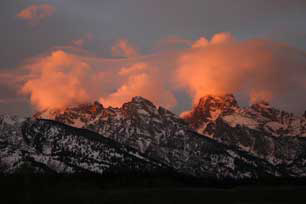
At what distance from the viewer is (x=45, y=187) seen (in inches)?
7569

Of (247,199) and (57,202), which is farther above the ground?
(247,199)

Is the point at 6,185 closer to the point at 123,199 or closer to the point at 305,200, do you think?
the point at 123,199

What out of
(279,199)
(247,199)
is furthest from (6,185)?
(279,199)

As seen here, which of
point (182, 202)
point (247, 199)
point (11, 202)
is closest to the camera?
point (11, 202)

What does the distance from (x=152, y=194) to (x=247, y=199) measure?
34567mm

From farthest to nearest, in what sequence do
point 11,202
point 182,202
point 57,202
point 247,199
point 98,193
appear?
point 98,193 → point 247,199 → point 182,202 → point 57,202 → point 11,202

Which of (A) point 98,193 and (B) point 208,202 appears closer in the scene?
(B) point 208,202

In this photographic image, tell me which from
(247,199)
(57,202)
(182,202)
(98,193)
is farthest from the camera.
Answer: (98,193)

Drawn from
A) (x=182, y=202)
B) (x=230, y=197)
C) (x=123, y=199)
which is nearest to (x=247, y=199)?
(x=230, y=197)

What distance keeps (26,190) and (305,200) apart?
91.7 metres

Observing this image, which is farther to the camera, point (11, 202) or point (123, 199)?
point (123, 199)

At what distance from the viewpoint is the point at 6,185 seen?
591ft

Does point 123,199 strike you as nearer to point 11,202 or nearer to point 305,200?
point 11,202

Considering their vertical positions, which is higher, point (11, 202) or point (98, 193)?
point (98, 193)
